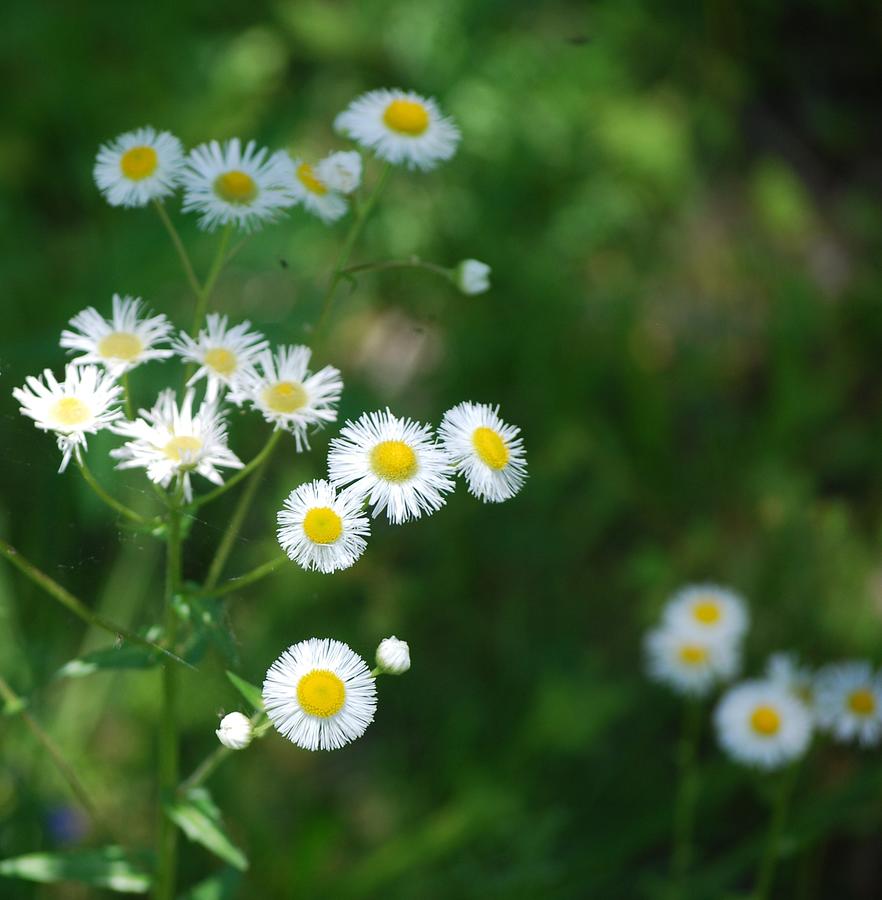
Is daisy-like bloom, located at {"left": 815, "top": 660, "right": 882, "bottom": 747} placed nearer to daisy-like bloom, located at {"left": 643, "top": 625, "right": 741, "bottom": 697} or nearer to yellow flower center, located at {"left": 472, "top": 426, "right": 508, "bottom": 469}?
daisy-like bloom, located at {"left": 643, "top": 625, "right": 741, "bottom": 697}

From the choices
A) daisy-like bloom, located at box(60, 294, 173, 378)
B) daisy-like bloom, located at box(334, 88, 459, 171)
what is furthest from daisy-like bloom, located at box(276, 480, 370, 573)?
daisy-like bloom, located at box(334, 88, 459, 171)

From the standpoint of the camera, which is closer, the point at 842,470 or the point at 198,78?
the point at 842,470

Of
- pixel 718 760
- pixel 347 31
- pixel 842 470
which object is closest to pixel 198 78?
pixel 347 31

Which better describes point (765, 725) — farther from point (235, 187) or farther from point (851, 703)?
point (235, 187)

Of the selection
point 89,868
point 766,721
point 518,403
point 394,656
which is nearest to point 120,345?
point 394,656

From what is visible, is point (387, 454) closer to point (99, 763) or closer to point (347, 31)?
point (99, 763)

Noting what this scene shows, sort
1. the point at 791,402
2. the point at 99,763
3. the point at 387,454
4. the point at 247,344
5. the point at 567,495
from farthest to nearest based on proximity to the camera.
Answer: the point at 791,402
the point at 567,495
the point at 99,763
the point at 247,344
the point at 387,454

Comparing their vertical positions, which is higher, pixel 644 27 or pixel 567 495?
pixel 644 27
